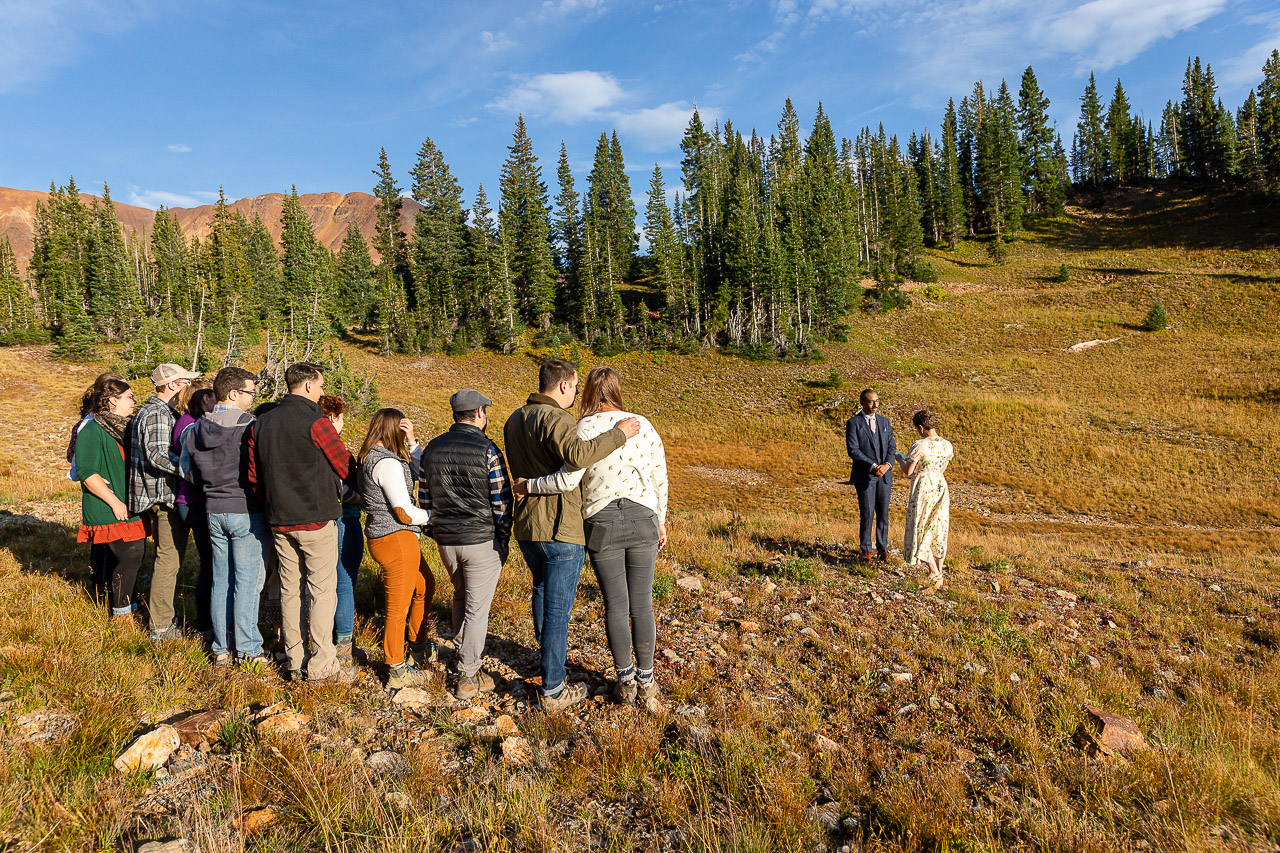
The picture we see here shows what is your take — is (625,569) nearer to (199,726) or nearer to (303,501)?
(303,501)

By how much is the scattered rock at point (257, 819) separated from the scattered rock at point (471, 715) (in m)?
1.22

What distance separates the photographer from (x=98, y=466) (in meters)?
4.96

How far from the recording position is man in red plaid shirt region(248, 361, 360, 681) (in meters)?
4.11

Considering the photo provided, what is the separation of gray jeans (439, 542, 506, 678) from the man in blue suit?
19.3ft

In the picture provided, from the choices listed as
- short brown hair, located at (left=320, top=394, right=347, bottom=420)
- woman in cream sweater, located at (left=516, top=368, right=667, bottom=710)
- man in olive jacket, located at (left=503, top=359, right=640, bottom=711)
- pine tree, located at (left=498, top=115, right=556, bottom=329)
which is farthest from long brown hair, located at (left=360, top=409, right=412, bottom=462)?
pine tree, located at (left=498, top=115, right=556, bottom=329)

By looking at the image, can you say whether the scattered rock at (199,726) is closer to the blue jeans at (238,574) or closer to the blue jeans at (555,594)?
the blue jeans at (238,574)

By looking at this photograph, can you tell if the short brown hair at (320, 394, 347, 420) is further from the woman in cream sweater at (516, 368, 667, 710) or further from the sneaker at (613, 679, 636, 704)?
the sneaker at (613, 679, 636, 704)

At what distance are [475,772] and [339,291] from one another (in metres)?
65.9

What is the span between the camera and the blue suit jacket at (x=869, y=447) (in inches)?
334

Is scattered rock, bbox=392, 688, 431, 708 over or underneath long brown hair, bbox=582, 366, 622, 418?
underneath

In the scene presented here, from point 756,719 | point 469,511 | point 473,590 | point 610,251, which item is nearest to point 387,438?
point 469,511

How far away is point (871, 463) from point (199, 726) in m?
7.94

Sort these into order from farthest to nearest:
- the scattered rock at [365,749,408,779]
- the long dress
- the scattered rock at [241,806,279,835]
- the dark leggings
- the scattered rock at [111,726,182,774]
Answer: the long dress
the dark leggings
the scattered rock at [365,749,408,779]
the scattered rock at [111,726,182,774]
the scattered rock at [241,806,279,835]

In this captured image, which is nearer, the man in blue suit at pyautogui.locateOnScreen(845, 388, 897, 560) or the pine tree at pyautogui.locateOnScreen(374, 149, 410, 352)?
the man in blue suit at pyautogui.locateOnScreen(845, 388, 897, 560)
